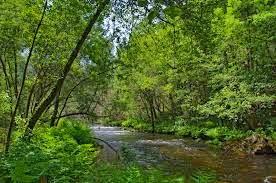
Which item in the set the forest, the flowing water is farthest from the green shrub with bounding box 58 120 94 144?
the flowing water

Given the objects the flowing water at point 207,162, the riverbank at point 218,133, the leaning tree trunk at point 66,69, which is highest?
the leaning tree trunk at point 66,69

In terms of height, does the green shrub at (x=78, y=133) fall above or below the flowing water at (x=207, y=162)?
above

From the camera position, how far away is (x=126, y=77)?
16703 millimetres

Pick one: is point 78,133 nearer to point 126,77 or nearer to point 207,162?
point 207,162

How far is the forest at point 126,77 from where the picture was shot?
7930 mm

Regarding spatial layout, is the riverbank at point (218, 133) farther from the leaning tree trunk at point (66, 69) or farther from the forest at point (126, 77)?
the leaning tree trunk at point (66, 69)

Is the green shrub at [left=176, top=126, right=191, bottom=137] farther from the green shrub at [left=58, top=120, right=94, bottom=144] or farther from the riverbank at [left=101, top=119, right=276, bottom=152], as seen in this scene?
the green shrub at [left=58, top=120, right=94, bottom=144]

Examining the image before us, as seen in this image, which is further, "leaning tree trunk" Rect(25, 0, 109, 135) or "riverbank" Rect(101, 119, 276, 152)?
"riverbank" Rect(101, 119, 276, 152)

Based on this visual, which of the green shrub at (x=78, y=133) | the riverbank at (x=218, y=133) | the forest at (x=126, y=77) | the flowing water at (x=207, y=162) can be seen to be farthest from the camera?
the riverbank at (x=218, y=133)

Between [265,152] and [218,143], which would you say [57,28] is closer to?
[265,152]

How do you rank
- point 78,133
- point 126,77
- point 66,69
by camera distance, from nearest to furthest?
point 66,69
point 126,77
point 78,133

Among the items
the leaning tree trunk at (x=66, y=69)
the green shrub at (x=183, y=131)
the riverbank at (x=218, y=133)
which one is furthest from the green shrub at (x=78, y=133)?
the green shrub at (x=183, y=131)

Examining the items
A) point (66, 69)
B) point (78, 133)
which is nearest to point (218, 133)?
point (78, 133)

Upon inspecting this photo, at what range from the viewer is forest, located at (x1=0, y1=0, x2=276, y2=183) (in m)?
7.93
